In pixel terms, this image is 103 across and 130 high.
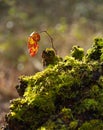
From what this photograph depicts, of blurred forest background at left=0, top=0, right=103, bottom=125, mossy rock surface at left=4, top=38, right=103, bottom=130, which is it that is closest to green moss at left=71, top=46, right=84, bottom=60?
mossy rock surface at left=4, top=38, right=103, bottom=130

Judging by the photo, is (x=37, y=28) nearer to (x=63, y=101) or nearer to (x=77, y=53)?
(x=77, y=53)

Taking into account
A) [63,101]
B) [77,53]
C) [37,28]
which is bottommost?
[63,101]

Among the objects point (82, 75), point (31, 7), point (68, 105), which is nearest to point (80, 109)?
point (68, 105)

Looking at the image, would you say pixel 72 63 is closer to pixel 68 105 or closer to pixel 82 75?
pixel 82 75

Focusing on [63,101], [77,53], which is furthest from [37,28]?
[63,101]

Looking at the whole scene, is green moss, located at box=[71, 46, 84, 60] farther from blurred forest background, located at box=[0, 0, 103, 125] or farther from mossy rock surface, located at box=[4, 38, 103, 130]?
blurred forest background, located at box=[0, 0, 103, 125]

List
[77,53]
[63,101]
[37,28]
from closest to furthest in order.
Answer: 1. [63,101]
2. [77,53]
3. [37,28]

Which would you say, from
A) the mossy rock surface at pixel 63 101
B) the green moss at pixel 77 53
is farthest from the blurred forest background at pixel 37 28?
the mossy rock surface at pixel 63 101
